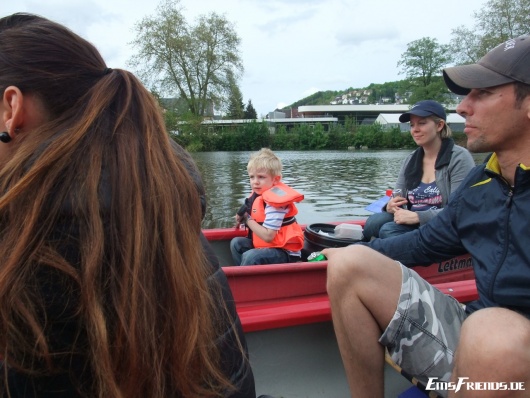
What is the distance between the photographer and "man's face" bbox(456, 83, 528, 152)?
1.69 metres

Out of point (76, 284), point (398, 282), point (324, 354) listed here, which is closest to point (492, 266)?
point (398, 282)

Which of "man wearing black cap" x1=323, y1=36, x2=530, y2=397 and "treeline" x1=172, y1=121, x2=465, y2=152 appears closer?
"man wearing black cap" x1=323, y1=36, x2=530, y2=397

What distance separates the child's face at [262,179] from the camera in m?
3.25

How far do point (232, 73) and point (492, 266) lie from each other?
33718mm

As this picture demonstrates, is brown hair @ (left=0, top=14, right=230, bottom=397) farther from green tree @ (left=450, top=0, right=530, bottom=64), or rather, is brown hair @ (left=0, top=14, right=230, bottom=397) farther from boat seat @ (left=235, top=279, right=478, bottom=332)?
green tree @ (left=450, top=0, right=530, bottom=64)

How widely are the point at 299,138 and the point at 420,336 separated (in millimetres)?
39342

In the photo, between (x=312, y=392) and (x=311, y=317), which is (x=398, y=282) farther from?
(x=312, y=392)

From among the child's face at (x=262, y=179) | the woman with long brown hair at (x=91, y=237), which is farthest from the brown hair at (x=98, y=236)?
the child's face at (x=262, y=179)

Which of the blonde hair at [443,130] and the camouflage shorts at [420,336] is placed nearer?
the camouflage shorts at [420,336]

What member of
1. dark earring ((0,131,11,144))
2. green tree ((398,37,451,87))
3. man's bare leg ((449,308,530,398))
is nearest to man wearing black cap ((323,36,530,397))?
man's bare leg ((449,308,530,398))

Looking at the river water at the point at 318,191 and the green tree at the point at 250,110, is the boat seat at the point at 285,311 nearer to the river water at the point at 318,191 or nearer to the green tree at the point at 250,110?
the river water at the point at 318,191

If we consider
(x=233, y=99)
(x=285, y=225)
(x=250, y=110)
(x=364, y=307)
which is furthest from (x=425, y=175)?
(x=250, y=110)

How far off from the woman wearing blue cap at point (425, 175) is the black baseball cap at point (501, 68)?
1375mm

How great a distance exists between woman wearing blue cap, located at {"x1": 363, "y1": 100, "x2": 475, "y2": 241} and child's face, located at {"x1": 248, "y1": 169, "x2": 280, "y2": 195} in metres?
0.84
